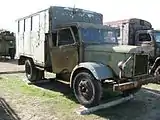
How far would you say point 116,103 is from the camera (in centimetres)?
729

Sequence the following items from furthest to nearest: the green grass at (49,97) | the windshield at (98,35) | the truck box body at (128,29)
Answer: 1. the truck box body at (128,29)
2. the windshield at (98,35)
3. the green grass at (49,97)

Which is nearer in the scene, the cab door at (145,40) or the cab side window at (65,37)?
the cab side window at (65,37)

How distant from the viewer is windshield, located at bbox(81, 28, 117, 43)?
759 centimetres

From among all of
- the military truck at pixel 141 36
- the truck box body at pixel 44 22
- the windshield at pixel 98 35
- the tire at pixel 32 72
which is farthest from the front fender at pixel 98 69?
the military truck at pixel 141 36

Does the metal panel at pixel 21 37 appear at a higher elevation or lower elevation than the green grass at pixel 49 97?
higher

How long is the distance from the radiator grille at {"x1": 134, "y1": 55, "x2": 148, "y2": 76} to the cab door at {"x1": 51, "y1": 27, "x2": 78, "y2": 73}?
167 centimetres

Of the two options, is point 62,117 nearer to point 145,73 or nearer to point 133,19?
point 145,73

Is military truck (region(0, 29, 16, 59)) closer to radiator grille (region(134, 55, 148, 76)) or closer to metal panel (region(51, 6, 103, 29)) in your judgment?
metal panel (region(51, 6, 103, 29))

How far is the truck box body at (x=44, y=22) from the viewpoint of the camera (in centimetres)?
858

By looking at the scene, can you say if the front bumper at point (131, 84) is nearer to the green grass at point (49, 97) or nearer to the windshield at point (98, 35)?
the green grass at point (49, 97)

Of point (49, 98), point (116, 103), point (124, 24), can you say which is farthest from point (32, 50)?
point (124, 24)

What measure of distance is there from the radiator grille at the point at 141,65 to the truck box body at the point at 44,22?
8.92ft

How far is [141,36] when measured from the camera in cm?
1299

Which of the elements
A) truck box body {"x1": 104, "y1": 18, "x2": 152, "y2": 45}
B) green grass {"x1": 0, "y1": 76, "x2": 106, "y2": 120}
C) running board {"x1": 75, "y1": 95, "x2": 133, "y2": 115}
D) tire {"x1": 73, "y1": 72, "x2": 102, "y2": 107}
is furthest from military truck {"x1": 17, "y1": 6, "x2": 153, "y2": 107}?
truck box body {"x1": 104, "y1": 18, "x2": 152, "y2": 45}
